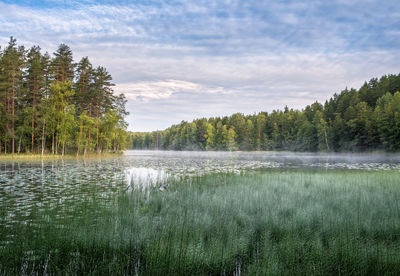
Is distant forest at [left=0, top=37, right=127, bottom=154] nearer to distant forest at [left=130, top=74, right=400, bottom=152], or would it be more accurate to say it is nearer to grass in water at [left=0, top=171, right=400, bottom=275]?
grass in water at [left=0, top=171, right=400, bottom=275]

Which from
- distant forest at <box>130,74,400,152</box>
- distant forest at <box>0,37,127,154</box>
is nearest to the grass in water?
distant forest at <box>0,37,127,154</box>

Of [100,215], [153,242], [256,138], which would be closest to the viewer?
[153,242]

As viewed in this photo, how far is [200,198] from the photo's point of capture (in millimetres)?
10219

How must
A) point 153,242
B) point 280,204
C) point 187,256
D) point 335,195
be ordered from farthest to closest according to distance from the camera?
1. point 335,195
2. point 280,204
3. point 153,242
4. point 187,256

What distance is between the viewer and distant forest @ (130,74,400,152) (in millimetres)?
66000

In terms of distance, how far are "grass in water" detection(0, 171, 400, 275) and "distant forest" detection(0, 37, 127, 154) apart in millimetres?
40707

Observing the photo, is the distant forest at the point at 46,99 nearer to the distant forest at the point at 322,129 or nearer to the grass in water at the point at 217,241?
the grass in water at the point at 217,241

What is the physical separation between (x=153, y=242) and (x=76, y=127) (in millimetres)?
50890

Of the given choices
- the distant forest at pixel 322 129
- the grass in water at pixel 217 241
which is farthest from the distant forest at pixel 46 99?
the distant forest at pixel 322 129

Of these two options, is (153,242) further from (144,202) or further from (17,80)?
(17,80)

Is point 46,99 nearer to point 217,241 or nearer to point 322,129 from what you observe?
point 217,241

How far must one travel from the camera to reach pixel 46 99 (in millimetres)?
44594

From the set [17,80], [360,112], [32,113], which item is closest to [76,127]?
[32,113]

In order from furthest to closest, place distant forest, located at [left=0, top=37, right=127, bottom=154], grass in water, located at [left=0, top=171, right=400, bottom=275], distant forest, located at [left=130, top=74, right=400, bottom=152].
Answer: distant forest, located at [left=130, top=74, right=400, bottom=152]
distant forest, located at [left=0, top=37, right=127, bottom=154]
grass in water, located at [left=0, top=171, right=400, bottom=275]
